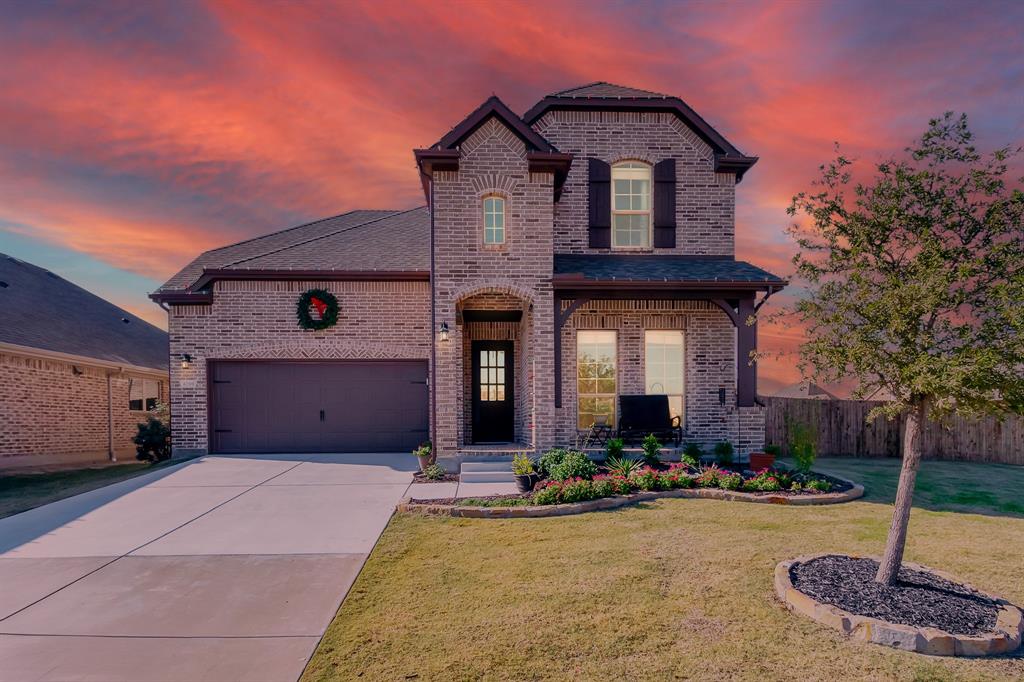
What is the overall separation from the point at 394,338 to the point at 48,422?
9.53 metres

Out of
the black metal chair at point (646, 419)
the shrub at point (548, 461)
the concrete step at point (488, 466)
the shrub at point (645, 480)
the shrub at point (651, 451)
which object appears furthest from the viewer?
the black metal chair at point (646, 419)

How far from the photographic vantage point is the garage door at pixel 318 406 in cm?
1323

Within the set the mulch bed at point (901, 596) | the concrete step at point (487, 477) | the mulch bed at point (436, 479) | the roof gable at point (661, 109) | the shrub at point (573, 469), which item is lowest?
the mulch bed at point (436, 479)

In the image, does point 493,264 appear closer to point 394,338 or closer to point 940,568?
point 394,338

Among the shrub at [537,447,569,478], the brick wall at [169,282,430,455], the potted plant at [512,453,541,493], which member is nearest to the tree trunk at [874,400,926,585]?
the potted plant at [512,453,541,493]

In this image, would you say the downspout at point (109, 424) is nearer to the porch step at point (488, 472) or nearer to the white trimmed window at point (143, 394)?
the white trimmed window at point (143, 394)

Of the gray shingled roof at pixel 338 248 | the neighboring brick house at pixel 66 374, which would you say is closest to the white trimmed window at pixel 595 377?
the gray shingled roof at pixel 338 248

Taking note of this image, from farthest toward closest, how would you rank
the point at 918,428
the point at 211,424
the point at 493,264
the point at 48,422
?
1. the point at 48,422
2. the point at 211,424
3. the point at 493,264
4. the point at 918,428

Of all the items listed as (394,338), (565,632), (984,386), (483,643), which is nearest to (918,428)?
(984,386)

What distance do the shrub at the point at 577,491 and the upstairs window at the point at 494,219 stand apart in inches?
206

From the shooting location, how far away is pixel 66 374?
14.9 m

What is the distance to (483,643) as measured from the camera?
409 cm

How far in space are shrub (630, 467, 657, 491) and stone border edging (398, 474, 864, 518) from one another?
165 mm

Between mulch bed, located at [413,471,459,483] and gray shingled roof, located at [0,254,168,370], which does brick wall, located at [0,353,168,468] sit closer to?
gray shingled roof, located at [0,254,168,370]
